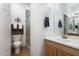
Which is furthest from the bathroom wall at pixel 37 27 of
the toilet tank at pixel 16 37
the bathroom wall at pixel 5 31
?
the bathroom wall at pixel 5 31

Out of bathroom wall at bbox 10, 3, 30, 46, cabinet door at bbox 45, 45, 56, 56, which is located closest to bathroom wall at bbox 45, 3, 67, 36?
cabinet door at bbox 45, 45, 56, 56

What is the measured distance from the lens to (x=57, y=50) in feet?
6.28

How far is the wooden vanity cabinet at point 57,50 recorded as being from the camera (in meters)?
1.81

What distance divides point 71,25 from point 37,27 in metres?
0.57

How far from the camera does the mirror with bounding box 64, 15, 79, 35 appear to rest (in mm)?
1880

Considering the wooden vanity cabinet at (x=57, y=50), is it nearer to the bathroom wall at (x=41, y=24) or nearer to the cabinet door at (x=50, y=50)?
the cabinet door at (x=50, y=50)

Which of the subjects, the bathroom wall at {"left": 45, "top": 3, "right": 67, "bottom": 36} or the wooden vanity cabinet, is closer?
the wooden vanity cabinet

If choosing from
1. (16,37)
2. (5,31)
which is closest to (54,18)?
(16,37)

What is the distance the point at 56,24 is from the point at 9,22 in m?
0.78

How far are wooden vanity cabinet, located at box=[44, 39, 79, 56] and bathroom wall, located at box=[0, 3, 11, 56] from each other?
2.05 feet

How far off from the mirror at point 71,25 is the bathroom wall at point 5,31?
3.11ft

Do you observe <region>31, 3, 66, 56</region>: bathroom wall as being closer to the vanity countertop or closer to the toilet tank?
the vanity countertop

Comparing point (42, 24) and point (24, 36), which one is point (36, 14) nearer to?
point (42, 24)

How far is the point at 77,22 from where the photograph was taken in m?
1.86
